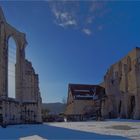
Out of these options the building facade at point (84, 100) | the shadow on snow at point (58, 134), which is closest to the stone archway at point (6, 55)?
the shadow on snow at point (58, 134)

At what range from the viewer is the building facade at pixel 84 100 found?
209ft

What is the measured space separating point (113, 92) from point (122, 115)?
8244mm

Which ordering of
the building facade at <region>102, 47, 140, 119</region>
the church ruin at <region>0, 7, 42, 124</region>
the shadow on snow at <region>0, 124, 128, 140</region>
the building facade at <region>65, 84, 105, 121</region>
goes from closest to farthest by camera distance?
1. the shadow on snow at <region>0, 124, 128, 140</region>
2. the church ruin at <region>0, 7, 42, 124</region>
3. the building facade at <region>102, 47, 140, 119</region>
4. the building facade at <region>65, 84, 105, 121</region>

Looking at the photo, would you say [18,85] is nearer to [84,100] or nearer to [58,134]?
[58,134]

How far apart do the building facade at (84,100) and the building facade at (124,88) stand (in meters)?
4.27

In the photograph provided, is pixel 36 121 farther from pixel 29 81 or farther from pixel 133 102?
pixel 133 102

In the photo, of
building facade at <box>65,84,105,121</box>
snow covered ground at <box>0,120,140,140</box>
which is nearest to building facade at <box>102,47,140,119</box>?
building facade at <box>65,84,105,121</box>

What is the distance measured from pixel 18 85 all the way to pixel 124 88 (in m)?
27.8

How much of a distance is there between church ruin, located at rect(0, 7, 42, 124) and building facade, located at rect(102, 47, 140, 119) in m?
19.7

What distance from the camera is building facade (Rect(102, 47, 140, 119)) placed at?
46.2 m

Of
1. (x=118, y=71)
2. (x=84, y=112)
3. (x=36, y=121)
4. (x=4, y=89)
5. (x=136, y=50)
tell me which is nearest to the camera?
(x=4, y=89)

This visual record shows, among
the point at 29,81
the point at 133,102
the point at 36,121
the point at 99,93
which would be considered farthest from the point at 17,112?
the point at 99,93

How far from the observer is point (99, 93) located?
68375 mm

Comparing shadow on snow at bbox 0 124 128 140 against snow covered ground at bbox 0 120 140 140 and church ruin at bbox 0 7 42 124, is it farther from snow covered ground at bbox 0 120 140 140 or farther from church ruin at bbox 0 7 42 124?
church ruin at bbox 0 7 42 124
